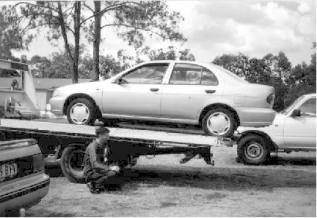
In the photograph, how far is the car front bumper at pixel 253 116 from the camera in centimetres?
802

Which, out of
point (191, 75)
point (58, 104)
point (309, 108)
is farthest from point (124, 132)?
point (309, 108)

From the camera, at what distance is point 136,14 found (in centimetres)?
1605

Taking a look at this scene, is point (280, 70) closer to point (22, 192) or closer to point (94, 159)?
point (94, 159)

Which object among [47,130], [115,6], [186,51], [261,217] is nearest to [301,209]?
[261,217]

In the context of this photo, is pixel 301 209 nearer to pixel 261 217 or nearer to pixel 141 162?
pixel 261 217

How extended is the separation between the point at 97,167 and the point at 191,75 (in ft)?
7.00

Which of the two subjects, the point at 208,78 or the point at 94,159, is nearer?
the point at 94,159

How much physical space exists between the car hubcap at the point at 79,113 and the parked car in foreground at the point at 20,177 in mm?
2845

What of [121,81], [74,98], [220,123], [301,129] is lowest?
[301,129]

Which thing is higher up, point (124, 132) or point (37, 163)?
point (124, 132)

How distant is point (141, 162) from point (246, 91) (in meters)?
4.74

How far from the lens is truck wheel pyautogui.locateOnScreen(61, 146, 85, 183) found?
360 inches

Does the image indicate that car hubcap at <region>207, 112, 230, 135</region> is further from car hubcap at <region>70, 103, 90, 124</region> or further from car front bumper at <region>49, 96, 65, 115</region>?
car front bumper at <region>49, 96, 65, 115</region>

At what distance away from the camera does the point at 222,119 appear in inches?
318
